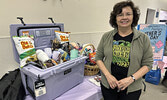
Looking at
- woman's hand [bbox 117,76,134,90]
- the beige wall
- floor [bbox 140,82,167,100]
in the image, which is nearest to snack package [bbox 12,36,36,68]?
the beige wall

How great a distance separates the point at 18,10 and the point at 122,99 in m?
1.52

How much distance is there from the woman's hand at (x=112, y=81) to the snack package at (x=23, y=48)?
0.70 meters

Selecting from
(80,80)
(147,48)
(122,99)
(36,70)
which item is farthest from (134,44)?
(36,70)

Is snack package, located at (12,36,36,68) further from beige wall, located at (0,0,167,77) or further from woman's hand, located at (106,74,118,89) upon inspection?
woman's hand, located at (106,74,118,89)

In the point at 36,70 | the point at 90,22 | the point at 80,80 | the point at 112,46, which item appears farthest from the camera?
the point at 90,22

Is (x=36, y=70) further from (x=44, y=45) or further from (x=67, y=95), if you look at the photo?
(x=44, y=45)

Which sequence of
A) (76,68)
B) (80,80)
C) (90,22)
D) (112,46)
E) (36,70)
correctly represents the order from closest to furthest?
(36,70) < (112,46) < (76,68) < (80,80) < (90,22)

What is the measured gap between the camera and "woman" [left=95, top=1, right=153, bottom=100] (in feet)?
2.60

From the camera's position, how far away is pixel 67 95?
93 cm

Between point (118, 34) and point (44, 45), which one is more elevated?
point (118, 34)

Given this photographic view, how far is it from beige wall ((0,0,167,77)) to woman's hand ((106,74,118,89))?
1213 millimetres

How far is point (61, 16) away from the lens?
1703 millimetres

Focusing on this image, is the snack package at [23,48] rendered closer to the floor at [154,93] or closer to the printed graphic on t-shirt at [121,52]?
the printed graphic on t-shirt at [121,52]

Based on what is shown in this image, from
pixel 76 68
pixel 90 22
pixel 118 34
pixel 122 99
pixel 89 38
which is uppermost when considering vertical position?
pixel 90 22
